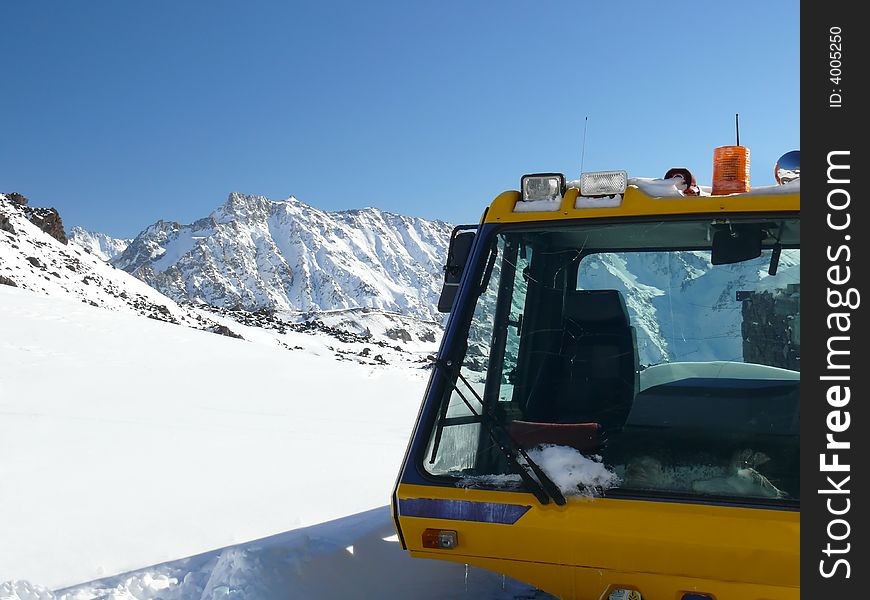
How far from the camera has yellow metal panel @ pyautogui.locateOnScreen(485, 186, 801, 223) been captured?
104 inches

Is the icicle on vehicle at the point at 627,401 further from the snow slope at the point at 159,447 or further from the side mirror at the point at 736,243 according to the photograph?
the snow slope at the point at 159,447

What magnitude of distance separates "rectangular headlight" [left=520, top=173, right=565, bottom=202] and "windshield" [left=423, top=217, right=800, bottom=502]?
129mm

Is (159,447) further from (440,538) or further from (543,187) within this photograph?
(543,187)

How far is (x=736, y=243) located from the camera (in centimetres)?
275

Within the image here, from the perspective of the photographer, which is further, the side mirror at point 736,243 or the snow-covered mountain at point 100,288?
the snow-covered mountain at point 100,288

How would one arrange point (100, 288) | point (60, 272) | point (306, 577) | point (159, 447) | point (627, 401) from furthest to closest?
1. point (100, 288)
2. point (60, 272)
3. point (159, 447)
4. point (306, 577)
5. point (627, 401)

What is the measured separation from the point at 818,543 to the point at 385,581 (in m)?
2.32

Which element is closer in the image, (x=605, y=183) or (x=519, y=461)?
(x=519, y=461)

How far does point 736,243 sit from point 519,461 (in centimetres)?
115

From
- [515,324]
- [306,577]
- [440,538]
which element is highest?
[515,324]

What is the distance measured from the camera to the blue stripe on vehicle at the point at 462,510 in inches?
98.2

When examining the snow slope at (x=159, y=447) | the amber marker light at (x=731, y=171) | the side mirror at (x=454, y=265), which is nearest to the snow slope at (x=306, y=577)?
the snow slope at (x=159, y=447)

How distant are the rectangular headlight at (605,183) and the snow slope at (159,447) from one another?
3.54 metres

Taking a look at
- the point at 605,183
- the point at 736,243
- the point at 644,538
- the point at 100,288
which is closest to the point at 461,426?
the point at 644,538
